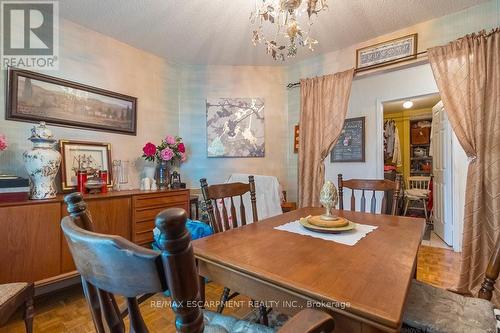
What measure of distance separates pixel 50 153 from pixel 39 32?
1177 millimetres

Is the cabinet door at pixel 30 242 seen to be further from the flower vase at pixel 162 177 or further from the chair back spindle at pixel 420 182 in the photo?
the chair back spindle at pixel 420 182

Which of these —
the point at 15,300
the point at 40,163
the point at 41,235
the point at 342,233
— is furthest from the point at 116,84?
the point at 342,233

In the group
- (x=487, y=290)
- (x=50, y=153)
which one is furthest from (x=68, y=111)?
(x=487, y=290)

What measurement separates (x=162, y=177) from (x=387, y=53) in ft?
9.58

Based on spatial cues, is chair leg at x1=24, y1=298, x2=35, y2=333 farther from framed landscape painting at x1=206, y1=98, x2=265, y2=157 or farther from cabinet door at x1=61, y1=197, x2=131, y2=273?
framed landscape painting at x1=206, y1=98, x2=265, y2=157

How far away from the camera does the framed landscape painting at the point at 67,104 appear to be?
2.02 meters

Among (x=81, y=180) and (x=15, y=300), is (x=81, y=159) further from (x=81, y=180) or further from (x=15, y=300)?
(x=15, y=300)

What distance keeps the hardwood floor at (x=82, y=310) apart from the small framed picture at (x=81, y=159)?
3.04 ft

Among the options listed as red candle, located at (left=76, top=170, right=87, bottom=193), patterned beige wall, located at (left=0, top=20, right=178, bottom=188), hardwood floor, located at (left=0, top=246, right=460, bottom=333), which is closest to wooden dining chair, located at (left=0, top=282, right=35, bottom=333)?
hardwood floor, located at (left=0, top=246, right=460, bottom=333)

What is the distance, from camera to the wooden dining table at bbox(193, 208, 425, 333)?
0.61 m

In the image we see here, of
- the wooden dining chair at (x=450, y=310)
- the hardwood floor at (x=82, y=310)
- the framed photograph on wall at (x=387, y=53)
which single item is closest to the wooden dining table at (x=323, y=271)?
the wooden dining chair at (x=450, y=310)

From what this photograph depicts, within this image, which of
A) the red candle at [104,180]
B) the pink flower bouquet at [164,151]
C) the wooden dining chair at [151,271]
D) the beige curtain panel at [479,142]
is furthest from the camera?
the pink flower bouquet at [164,151]

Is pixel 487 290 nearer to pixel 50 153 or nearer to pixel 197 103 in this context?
pixel 50 153

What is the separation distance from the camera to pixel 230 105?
340 cm
